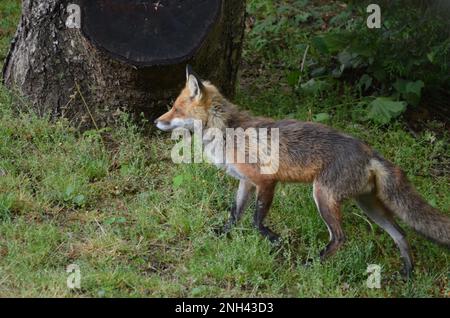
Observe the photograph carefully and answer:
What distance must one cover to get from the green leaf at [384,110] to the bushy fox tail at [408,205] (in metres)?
2.29

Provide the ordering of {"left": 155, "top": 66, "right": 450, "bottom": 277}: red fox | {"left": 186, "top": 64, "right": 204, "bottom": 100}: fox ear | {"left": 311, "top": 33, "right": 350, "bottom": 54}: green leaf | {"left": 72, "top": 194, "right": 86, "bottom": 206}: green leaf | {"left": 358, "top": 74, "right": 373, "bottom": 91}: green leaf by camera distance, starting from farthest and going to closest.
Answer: {"left": 358, "top": 74, "right": 373, "bottom": 91}: green leaf < {"left": 311, "top": 33, "right": 350, "bottom": 54}: green leaf < {"left": 72, "top": 194, "right": 86, "bottom": 206}: green leaf < {"left": 186, "top": 64, "right": 204, "bottom": 100}: fox ear < {"left": 155, "top": 66, "right": 450, "bottom": 277}: red fox

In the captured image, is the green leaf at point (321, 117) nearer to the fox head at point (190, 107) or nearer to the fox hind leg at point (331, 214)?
the fox head at point (190, 107)

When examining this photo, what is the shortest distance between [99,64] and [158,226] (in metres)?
1.98

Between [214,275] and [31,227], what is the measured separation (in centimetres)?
166

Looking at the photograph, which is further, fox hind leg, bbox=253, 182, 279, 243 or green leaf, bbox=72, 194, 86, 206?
green leaf, bbox=72, 194, 86, 206

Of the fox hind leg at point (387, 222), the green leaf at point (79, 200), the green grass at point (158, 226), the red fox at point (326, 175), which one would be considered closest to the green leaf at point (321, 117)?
the green grass at point (158, 226)

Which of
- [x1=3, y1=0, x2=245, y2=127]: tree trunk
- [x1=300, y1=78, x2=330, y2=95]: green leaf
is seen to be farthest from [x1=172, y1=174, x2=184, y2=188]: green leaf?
[x1=300, y1=78, x2=330, y2=95]: green leaf

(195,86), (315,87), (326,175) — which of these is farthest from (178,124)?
(315,87)

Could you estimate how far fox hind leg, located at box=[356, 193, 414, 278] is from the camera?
6062 mm

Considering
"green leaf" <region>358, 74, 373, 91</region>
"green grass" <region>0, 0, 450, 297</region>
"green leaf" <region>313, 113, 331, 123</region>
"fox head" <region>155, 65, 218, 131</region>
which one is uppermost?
"green leaf" <region>358, 74, 373, 91</region>

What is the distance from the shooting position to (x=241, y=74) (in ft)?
32.1

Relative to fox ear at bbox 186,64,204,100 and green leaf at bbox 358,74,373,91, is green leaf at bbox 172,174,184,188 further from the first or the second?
green leaf at bbox 358,74,373,91

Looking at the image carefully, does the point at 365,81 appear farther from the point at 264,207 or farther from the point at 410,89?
the point at 264,207

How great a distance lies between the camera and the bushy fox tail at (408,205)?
5719 millimetres
